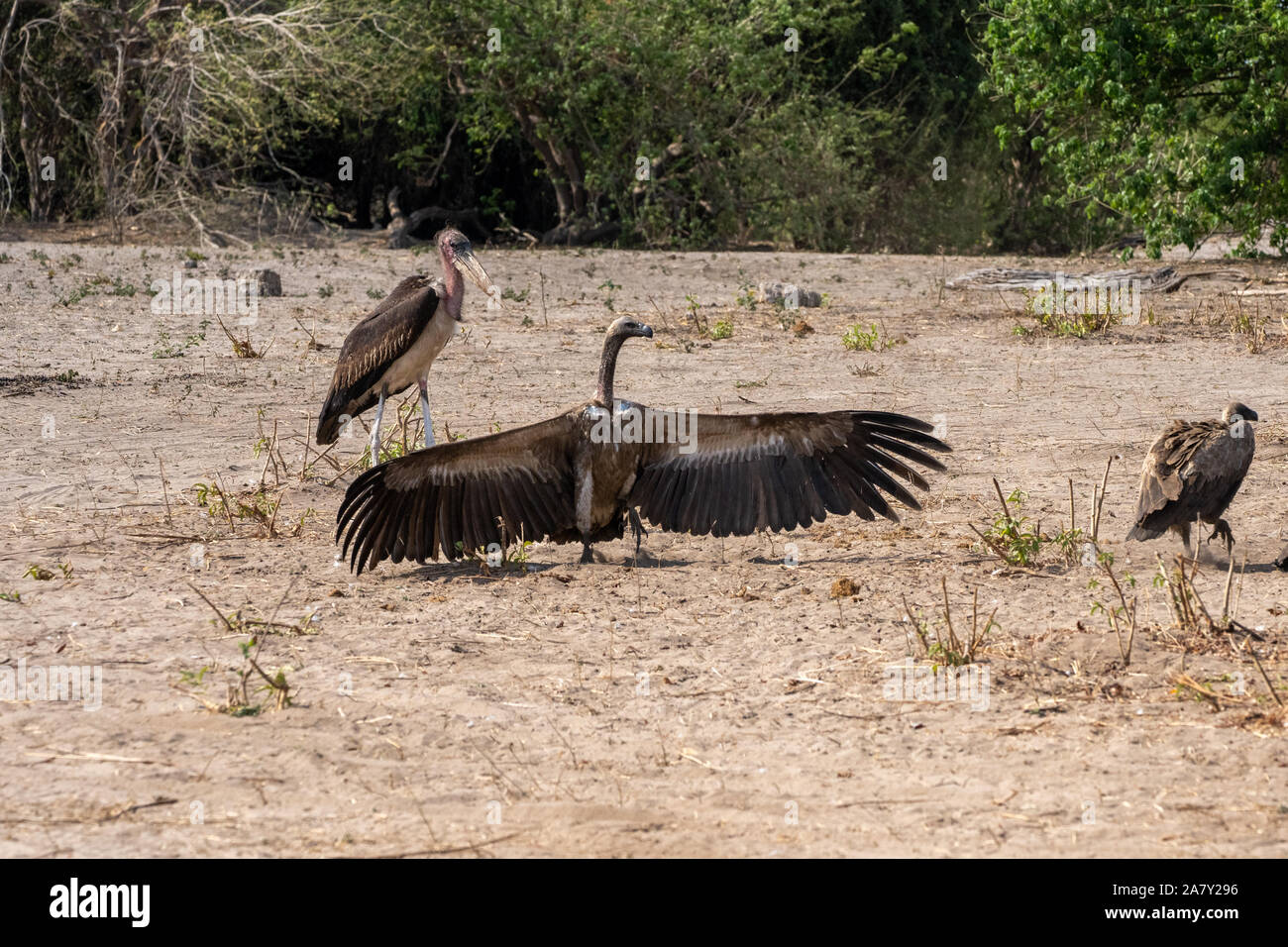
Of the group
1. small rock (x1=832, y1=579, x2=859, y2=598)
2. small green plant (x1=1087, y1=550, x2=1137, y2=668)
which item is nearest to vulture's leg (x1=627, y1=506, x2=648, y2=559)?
small rock (x1=832, y1=579, x2=859, y2=598)

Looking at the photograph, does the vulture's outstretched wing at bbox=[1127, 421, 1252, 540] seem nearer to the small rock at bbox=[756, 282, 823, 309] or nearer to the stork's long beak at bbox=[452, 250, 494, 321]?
the stork's long beak at bbox=[452, 250, 494, 321]

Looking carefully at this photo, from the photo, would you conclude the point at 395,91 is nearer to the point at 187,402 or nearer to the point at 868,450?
the point at 187,402

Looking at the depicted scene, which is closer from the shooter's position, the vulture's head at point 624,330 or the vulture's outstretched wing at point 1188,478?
the vulture's outstretched wing at point 1188,478

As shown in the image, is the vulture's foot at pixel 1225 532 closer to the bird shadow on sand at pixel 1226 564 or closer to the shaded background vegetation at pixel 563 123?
the bird shadow on sand at pixel 1226 564

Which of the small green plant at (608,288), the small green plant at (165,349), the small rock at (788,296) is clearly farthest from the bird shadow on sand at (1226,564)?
the small green plant at (608,288)

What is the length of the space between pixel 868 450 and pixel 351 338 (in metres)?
3.15

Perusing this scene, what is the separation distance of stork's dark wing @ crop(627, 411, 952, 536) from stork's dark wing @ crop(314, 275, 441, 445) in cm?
213

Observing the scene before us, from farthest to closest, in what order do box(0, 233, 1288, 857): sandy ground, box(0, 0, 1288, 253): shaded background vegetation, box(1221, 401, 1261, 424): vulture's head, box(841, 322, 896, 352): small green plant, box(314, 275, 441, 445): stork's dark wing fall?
box(0, 0, 1288, 253): shaded background vegetation, box(841, 322, 896, 352): small green plant, box(314, 275, 441, 445): stork's dark wing, box(1221, 401, 1261, 424): vulture's head, box(0, 233, 1288, 857): sandy ground

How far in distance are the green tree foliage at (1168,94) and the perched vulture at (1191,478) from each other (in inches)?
300

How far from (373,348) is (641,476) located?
221 cm

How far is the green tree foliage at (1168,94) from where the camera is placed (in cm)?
1348

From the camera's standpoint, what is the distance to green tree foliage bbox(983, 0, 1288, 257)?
13.5 m
